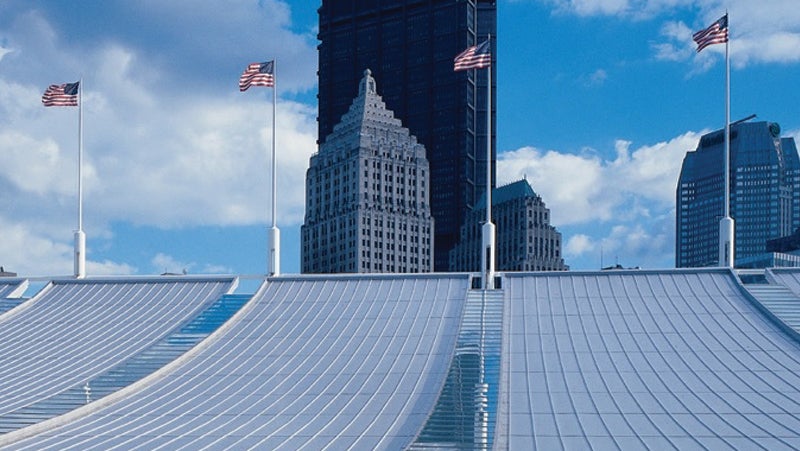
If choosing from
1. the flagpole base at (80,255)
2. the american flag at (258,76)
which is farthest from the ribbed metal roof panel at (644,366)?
the flagpole base at (80,255)

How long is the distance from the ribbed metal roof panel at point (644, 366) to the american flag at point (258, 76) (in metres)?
14.1

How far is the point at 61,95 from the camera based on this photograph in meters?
54.9

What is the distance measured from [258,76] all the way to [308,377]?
17.2 m

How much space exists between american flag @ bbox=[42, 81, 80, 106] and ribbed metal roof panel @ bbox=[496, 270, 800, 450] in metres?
22.1

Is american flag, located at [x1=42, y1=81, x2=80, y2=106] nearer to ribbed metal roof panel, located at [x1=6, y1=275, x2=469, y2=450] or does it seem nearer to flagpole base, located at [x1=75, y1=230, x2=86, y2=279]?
flagpole base, located at [x1=75, y1=230, x2=86, y2=279]

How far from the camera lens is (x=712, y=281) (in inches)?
1928

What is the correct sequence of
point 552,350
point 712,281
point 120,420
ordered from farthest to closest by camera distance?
1. point 712,281
2. point 552,350
3. point 120,420

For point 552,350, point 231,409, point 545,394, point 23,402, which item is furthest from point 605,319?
point 23,402

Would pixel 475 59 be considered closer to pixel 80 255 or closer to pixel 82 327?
pixel 82 327

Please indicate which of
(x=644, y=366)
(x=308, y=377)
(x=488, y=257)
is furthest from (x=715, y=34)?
(x=308, y=377)

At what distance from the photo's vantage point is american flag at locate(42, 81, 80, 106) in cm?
5475

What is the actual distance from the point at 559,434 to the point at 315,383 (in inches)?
402

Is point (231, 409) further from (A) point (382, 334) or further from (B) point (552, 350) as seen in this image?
(B) point (552, 350)

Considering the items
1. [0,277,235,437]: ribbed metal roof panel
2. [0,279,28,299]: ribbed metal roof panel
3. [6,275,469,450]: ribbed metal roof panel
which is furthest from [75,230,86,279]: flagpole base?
[6,275,469,450]: ribbed metal roof panel
